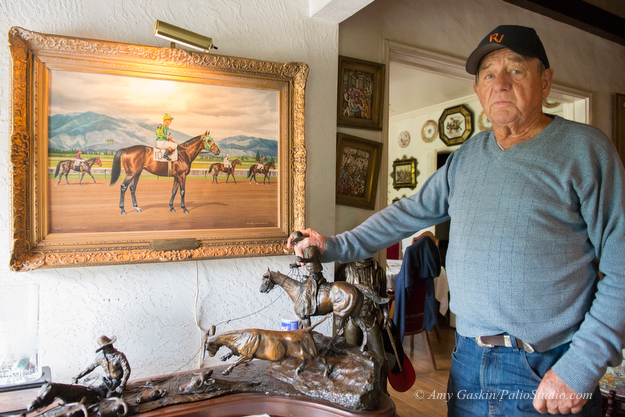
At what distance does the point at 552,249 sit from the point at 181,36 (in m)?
1.69

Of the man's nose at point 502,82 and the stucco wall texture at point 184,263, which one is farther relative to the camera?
the stucco wall texture at point 184,263

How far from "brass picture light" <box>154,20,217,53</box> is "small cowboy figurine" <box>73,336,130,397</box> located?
1.27 meters

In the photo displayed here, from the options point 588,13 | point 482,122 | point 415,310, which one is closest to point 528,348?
point 415,310

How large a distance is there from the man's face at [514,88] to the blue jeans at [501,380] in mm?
733

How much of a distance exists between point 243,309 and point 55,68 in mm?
1422

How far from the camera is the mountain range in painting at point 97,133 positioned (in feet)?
5.79

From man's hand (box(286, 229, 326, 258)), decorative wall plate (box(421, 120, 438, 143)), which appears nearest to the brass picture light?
man's hand (box(286, 229, 326, 258))

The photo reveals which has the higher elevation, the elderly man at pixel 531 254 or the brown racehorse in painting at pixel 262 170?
the brown racehorse in painting at pixel 262 170

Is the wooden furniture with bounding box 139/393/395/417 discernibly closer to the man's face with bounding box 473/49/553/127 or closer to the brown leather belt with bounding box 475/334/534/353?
the brown leather belt with bounding box 475/334/534/353

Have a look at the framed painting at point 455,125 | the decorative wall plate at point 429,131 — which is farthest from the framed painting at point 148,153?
the decorative wall plate at point 429,131

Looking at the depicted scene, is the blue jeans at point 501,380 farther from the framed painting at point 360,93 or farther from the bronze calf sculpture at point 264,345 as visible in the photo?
the framed painting at point 360,93

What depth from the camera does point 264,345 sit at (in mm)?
1329

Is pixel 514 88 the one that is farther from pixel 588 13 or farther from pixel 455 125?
pixel 455 125

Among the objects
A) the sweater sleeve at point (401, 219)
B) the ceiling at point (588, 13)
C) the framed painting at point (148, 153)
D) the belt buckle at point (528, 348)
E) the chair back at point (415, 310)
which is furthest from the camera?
the chair back at point (415, 310)
